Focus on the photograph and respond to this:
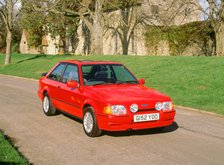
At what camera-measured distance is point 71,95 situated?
7.96 m

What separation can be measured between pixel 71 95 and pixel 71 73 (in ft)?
2.39

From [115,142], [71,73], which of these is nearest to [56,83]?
[71,73]

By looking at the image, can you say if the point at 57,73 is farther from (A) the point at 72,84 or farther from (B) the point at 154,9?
(B) the point at 154,9

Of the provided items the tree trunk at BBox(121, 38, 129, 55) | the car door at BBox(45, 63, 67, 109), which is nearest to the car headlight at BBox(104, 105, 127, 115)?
the car door at BBox(45, 63, 67, 109)

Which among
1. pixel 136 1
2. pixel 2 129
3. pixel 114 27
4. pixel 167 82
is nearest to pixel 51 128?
pixel 2 129

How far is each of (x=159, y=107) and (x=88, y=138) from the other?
1560mm

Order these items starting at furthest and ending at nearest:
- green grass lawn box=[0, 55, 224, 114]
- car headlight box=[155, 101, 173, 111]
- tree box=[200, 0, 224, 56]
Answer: tree box=[200, 0, 224, 56] → green grass lawn box=[0, 55, 224, 114] → car headlight box=[155, 101, 173, 111]

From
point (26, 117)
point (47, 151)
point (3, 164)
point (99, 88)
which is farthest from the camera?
point (26, 117)

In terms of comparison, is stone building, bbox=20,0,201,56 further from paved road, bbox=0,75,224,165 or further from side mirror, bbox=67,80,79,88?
side mirror, bbox=67,80,79,88

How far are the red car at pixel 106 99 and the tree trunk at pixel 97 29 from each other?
23774 mm

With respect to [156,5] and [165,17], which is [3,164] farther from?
[156,5]

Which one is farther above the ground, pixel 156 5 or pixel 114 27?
pixel 156 5

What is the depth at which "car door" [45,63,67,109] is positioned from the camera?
8813 mm

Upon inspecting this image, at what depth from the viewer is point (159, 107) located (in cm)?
699
